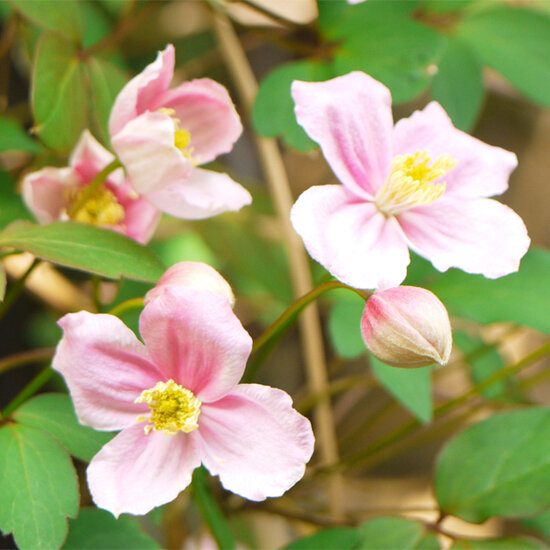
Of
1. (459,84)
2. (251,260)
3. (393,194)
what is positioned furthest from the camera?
(251,260)

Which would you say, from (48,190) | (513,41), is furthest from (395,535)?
(513,41)

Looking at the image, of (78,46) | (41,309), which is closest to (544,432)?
(78,46)

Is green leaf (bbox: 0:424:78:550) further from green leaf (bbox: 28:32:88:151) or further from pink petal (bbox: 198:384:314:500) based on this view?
green leaf (bbox: 28:32:88:151)

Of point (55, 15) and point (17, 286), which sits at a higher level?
point (55, 15)

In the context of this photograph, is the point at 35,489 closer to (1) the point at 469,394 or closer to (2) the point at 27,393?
(2) the point at 27,393

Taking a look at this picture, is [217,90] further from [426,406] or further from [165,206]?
[426,406]

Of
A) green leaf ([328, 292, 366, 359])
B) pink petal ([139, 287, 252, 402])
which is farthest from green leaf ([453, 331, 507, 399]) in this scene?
pink petal ([139, 287, 252, 402])
